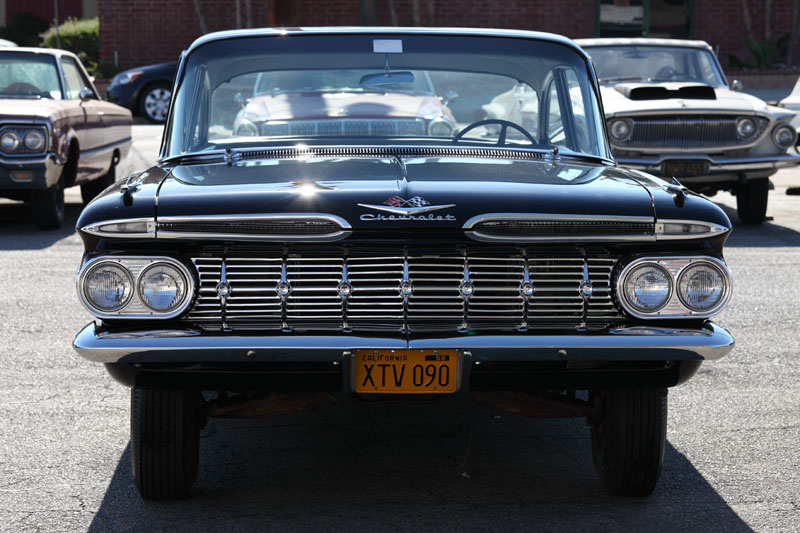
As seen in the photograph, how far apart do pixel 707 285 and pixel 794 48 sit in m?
24.2

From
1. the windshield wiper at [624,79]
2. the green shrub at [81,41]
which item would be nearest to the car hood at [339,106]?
the windshield wiper at [624,79]

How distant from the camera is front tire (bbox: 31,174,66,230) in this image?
10.9 meters

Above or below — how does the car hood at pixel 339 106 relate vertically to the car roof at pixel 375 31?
below

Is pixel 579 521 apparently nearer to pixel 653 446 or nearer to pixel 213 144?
pixel 653 446

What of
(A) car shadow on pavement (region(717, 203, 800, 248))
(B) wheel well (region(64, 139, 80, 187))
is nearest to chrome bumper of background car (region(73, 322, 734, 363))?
(A) car shadow on pavement (region(717, 203, 800, 248))

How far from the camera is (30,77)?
11.6 meters

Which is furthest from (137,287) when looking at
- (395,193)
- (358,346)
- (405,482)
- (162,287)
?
(405,482)

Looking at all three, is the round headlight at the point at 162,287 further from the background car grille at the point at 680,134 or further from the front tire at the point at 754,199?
the front tire at the point at 754,199

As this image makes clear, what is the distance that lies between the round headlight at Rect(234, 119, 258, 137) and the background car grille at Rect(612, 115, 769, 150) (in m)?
6.73

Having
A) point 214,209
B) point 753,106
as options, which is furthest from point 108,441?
point 753,106

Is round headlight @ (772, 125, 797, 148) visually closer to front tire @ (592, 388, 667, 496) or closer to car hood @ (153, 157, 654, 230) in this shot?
car hood @ (153, 157, 654, 230)

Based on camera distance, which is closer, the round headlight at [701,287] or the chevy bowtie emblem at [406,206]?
the chevy bowtie emblem at [406,206]

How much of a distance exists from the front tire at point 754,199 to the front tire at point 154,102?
12.8m

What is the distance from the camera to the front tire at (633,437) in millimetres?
3977
